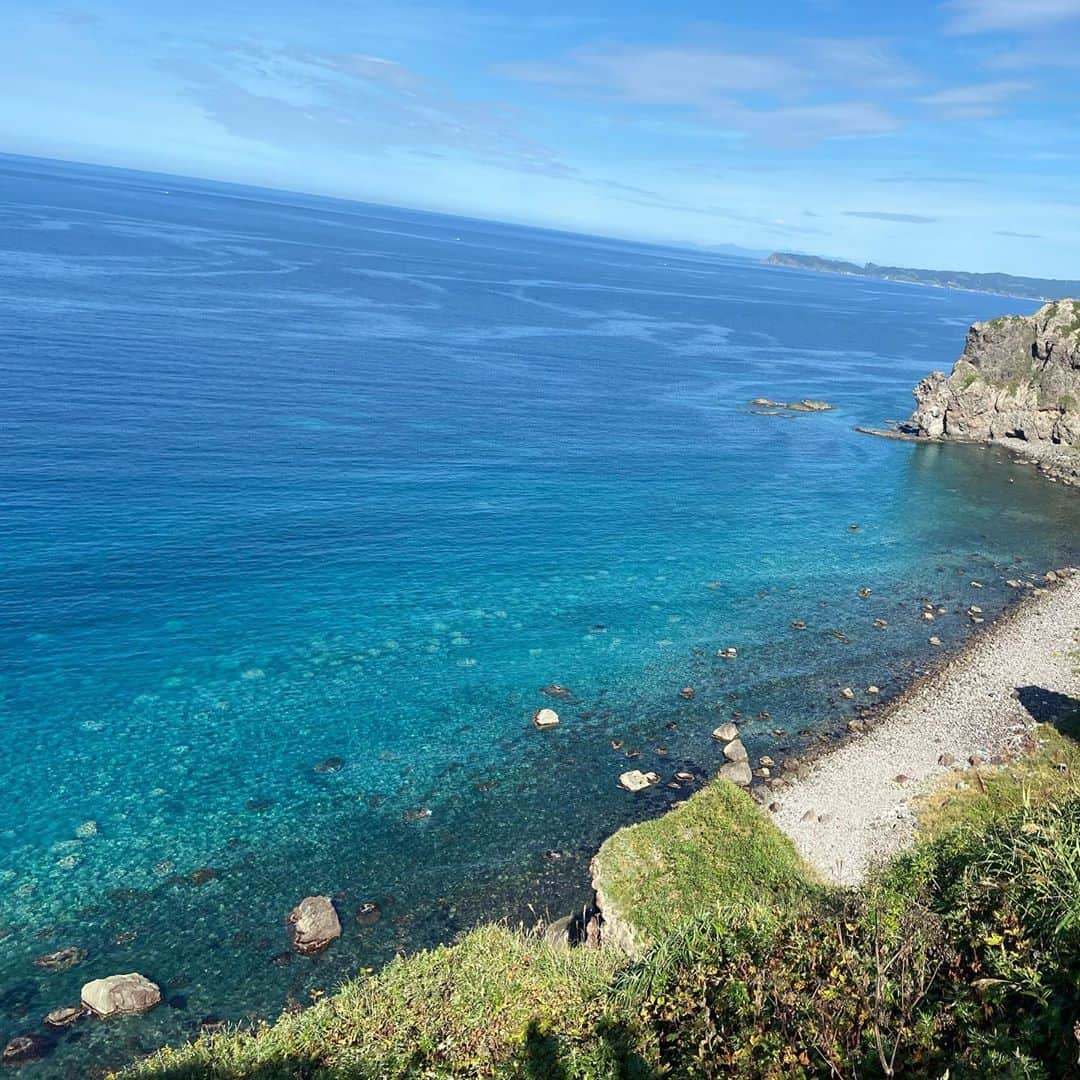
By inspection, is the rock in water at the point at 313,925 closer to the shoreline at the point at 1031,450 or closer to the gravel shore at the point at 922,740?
the gravel shore at the point at 922,740

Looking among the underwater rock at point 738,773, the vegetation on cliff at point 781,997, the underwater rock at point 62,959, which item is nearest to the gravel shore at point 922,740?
the underwater rock at point 738,773

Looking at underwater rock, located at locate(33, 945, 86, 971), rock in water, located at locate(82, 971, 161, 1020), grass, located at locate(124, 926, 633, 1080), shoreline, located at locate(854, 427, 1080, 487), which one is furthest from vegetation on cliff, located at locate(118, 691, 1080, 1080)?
shoreline, located at locate(854, 427, 1080, 487)

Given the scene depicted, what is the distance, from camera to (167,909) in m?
37.1

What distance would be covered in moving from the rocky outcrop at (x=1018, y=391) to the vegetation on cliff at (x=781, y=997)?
11703 centimetres

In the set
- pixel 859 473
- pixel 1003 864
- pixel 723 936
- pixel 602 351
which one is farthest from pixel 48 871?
pixel 602 351

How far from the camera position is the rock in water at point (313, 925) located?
36000 mm

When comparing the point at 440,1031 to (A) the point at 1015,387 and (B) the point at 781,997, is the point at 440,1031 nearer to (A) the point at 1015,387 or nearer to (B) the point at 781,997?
(B) the point at 781,997

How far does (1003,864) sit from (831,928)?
4.80 m

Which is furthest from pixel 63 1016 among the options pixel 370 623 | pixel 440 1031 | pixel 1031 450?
pixel 1031 450

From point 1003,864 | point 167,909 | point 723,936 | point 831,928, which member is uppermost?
point 1003,864

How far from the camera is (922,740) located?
52.9 meters

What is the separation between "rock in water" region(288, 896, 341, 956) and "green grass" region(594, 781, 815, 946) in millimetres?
12531

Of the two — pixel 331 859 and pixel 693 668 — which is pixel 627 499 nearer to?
pixel 693 668

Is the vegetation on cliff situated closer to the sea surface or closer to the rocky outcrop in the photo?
the sea surface
